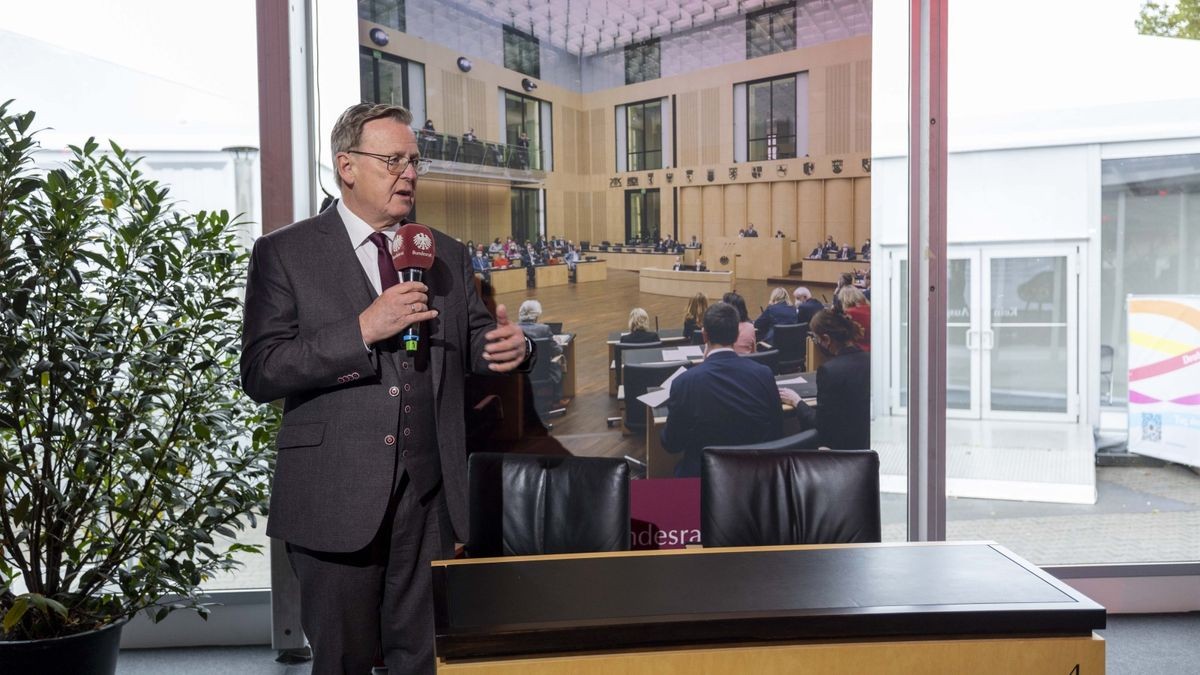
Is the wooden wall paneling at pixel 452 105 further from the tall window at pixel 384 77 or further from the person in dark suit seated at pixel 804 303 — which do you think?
the person in dark suit seated at pixel 804 303

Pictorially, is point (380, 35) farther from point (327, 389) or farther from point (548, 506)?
point (548, 506)

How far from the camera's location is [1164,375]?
176 inches

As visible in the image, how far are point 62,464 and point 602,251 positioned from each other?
6.78 feet

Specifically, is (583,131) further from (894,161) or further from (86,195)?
(86,195)

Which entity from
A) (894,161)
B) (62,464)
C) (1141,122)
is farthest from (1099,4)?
(62,464)

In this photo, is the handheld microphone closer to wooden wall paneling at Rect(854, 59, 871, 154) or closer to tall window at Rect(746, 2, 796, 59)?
tall window at Rect(746, 2, 796, 59)

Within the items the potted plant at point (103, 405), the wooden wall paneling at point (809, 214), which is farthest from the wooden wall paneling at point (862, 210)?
the potted plant at point (103, 405)

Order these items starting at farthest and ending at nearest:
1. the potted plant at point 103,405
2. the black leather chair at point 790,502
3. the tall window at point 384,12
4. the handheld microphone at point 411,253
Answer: the tall window at point 384,12 → the potted plant at point 103,405 → the black leather chair at point 790,502 → the handheld microphone at point 411,253

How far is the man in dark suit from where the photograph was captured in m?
2.17

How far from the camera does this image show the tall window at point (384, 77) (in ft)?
11.9

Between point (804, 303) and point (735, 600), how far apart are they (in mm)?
2263

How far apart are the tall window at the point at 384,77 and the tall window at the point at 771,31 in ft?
4.53

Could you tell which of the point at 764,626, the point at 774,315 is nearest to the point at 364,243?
the point at 764,626

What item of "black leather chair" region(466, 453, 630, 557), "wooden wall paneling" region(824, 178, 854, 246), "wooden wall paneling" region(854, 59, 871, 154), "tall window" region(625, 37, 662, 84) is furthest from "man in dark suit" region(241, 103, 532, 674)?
"wooden wall paneling" region(854, 59, 871, 154)
